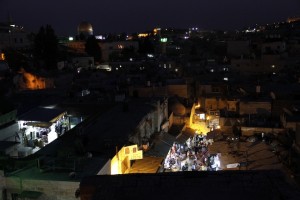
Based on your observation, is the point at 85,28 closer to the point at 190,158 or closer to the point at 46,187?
the point at 190,158

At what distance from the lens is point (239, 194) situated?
526 centimetres

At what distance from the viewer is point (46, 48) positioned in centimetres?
3584

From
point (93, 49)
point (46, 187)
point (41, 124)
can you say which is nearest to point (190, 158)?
point (41, 124)

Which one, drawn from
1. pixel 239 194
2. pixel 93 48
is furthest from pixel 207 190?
pixel 93 48

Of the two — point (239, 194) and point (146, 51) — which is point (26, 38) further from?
point (239, 194)

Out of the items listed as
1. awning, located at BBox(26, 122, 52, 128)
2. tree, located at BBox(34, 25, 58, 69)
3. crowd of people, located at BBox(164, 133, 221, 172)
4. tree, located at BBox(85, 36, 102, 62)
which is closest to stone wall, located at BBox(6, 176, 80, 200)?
awning, located at BBox(26, 122, 52, 128)

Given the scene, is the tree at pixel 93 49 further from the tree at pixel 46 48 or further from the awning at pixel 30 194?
the awning at pixel 30 194

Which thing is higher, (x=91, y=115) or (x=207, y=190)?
(x=207, y=190)

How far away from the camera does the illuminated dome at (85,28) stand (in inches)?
2446

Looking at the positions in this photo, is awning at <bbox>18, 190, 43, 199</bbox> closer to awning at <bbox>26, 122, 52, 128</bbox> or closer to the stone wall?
the stone wall

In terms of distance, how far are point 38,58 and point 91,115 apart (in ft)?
69.7

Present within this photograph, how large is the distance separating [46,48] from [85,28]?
2770 centimetres

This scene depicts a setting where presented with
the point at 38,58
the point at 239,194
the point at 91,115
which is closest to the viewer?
the point at 239,194

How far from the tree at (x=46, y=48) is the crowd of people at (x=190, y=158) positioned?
19.6 m
